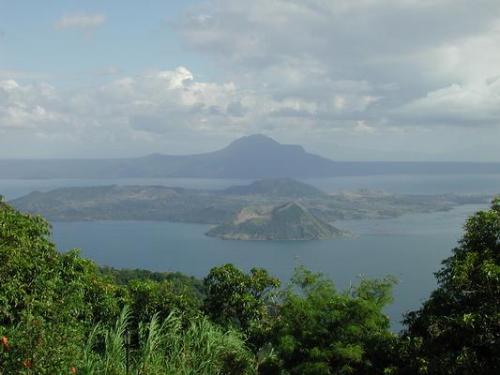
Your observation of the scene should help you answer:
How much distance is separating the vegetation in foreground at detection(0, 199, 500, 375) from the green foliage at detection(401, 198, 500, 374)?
23mm

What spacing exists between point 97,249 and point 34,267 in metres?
173

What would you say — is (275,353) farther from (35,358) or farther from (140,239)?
(140,239)

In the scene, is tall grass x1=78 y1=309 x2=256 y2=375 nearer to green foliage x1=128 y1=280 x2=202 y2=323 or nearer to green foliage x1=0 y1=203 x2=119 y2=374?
green foliage x1=0 y1=203 x2=119 y2=374

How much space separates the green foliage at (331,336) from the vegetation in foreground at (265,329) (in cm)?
3

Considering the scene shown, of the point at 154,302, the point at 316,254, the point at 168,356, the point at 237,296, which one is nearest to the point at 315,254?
the point at 316,254

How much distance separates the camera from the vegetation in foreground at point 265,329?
8102 mm

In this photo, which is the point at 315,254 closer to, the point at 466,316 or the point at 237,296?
the point at 237,296

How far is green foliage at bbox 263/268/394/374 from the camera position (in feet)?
40.9

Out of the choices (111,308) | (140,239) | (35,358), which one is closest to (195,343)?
(35,358)

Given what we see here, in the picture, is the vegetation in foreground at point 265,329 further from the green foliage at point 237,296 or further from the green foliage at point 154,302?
the green foliage at point 237,296

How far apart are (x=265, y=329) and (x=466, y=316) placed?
770 centimetres

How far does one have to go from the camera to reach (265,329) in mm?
16516

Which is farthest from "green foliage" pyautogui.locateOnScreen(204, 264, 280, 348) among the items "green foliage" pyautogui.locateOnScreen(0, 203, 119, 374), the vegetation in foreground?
"green foliage" pyautogui.locateOnScreen(0, 203, 119, 374)

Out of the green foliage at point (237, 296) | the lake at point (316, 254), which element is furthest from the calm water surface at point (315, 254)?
the green foliage at point (237, 296)
